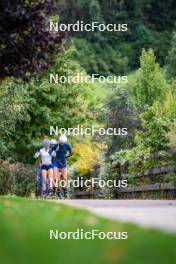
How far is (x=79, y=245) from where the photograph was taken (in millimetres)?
6383

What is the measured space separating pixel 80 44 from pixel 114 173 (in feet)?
188

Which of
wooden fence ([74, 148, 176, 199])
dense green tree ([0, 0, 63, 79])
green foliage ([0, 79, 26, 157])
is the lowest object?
wooden fence ([74, 148, 176, 199])

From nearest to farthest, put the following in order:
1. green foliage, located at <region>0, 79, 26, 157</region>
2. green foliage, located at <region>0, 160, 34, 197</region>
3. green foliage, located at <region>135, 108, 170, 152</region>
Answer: green foliage, located at <region>135, 108, 170, 152</region> < green foliage, located at <region>0, 160, 34, 197</region> < green foliage, located at <region>0, 79, 26, 157</region>

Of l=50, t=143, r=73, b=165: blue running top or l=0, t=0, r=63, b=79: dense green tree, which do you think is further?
l=50, t=143, r=73, b=165: blue running top

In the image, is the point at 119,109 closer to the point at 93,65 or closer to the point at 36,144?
the point at 36,144

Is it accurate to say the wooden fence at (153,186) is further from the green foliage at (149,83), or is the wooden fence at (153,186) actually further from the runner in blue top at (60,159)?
the green foliage at (149,83)

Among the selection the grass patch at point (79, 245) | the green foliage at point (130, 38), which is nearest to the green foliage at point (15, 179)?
the grass patch at point (79, 245)

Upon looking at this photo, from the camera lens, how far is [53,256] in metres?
5.69

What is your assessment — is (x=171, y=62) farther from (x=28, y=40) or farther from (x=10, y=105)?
(x=28, y=40)

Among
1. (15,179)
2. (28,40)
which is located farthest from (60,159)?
Answer: (15,179)

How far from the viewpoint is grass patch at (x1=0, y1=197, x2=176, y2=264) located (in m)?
5.55

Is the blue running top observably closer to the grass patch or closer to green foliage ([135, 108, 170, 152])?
green foliage ([135, 108, 170, 152])

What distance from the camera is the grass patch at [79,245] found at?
5.55m

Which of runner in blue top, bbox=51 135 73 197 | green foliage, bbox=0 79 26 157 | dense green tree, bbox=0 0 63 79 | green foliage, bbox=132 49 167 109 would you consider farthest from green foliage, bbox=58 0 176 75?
dense green tree, bbox=0 0 63 79
